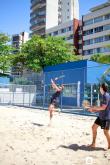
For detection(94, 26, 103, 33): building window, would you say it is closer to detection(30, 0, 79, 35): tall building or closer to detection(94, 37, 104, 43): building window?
detection(94, 37, 104, 43): building window

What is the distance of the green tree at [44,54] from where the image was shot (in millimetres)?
46000

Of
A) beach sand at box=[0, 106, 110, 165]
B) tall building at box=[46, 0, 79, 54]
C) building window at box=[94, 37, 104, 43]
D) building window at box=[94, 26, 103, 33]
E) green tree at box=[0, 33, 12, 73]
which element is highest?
tall building at box=[46, 0, 79, 54]

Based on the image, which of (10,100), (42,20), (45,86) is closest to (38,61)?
(10,100)

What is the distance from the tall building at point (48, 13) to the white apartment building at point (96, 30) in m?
31.5

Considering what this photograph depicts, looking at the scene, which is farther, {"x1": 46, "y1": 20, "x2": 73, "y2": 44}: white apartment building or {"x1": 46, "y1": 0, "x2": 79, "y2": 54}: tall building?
{"x1": 46, "y1": 20, "x2": 73, "y2": 44}: white apartment building

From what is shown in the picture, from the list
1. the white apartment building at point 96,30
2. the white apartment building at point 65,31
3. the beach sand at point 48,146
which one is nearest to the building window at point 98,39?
the white apartment building at point 96,30

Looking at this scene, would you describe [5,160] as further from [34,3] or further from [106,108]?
[34,3]

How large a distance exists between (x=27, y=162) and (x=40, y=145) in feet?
4.85

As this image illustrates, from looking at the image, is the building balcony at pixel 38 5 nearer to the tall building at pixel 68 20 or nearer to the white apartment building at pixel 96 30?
the tall building at pixel 68 20

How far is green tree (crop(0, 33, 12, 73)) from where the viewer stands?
4191 cm

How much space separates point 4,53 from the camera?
43438 mm

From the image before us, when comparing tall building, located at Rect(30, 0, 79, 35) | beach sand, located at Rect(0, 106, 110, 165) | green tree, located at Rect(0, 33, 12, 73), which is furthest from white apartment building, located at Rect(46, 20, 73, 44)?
beach sand, located at Rect(0, 106, 110, 165)

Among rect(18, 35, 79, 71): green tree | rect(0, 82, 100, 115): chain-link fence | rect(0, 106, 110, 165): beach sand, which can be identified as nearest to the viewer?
rect(0, 106, 110, 165): beach sand

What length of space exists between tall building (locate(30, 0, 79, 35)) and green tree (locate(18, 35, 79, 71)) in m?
59.0
